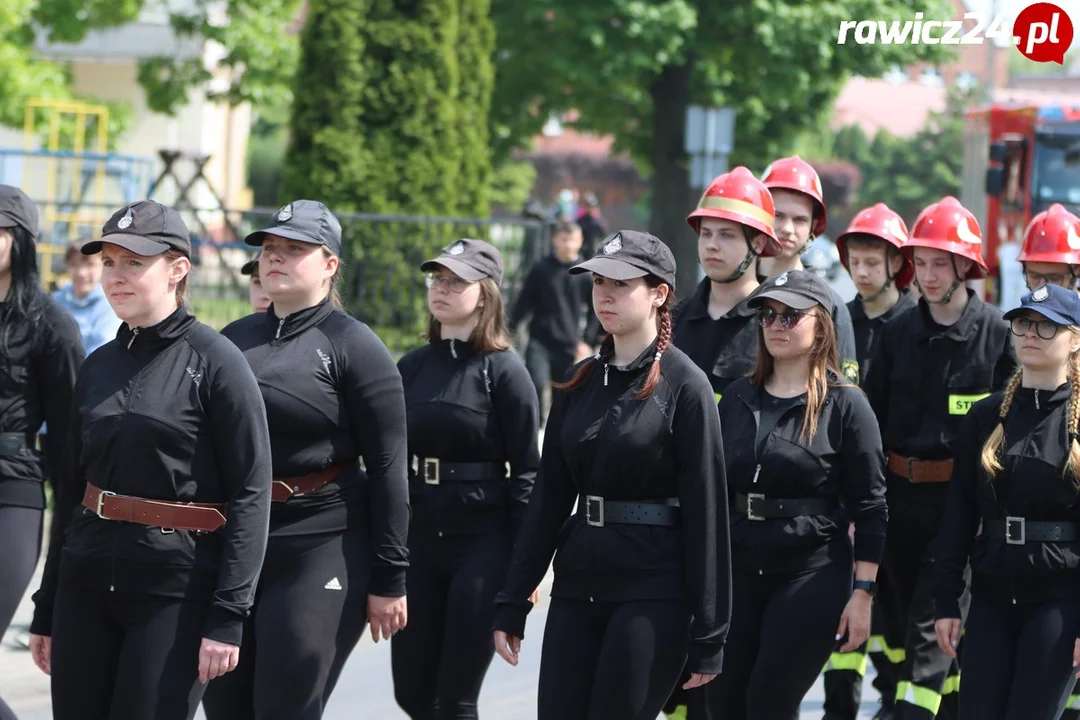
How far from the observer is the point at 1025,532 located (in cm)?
559

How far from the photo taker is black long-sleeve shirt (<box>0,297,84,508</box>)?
19.1 ft

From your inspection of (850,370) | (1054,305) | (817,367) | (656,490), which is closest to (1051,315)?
(1054,305)

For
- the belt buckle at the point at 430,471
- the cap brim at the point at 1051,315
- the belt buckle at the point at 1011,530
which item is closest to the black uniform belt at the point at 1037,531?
the belt buckle at the point at 1011,530

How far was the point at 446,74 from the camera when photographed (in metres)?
17.2

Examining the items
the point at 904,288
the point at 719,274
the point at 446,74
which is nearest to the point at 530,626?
the point at 904,288

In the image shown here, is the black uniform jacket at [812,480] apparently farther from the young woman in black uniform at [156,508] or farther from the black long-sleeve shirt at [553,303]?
the black long-sleeve shirt at [553,303]

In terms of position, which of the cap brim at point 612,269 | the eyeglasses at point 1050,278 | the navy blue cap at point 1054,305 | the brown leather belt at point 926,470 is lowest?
the brown leather belt at point 926,470

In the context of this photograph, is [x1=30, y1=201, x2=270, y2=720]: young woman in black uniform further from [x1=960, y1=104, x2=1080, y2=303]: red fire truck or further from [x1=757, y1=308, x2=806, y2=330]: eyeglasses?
[x1=960, y1=104, x2=1080, y2=303]: red fire truck

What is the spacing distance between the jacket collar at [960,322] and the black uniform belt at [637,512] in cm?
239

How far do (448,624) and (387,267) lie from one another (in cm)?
876

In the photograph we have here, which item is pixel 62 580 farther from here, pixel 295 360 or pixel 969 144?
pixel 969 144

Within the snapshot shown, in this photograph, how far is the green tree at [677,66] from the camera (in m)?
25.1

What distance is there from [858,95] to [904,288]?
76.3 m

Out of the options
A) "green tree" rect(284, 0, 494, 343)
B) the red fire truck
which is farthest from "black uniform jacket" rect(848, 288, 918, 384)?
the red fire truck
